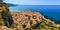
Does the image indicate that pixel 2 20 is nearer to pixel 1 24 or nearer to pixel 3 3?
pixel 1 24

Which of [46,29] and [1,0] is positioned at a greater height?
[1,0]

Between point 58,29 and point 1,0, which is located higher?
point 1,0

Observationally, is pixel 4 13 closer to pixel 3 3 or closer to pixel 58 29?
pixel 3 3

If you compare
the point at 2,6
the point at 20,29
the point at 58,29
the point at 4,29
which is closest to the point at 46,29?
the point at 58,29

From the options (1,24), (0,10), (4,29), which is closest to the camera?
(4,29)

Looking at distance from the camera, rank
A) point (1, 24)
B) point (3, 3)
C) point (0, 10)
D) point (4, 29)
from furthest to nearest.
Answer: point (3, 3), point (0, 10), point (1, 24), point (4, 29)

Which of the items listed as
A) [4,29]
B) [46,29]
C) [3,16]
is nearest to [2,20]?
[3,16]

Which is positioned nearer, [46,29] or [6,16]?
[46,29]

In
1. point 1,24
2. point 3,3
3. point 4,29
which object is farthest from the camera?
point 3,3

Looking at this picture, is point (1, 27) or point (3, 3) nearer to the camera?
point (1, 27)
